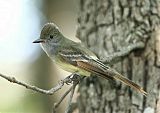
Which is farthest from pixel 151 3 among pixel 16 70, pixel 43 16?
pixel 16 70

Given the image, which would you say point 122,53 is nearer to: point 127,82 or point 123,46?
point 123,46

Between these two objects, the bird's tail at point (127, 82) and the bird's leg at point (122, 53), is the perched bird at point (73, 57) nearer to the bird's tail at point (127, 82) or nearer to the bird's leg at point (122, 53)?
the bird's tail at point (127, 82)

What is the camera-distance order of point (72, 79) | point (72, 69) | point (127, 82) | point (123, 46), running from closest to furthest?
point (127, 82)
point (72, 79)
point (72, 69)
point (123, 46)

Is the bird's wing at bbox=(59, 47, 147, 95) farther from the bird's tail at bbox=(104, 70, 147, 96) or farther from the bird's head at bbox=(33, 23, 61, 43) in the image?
the bird's head at bbox=(33, 23, 61, 43)

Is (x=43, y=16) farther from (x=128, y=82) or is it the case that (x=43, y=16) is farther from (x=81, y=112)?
(x=128, y=82)

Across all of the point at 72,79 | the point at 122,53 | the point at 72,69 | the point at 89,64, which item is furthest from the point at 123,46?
the point at 72,79
